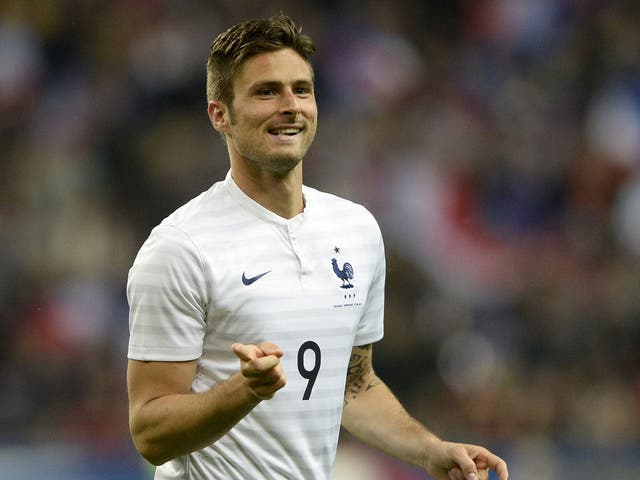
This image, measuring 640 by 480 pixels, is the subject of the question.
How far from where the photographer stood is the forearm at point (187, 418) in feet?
9.78

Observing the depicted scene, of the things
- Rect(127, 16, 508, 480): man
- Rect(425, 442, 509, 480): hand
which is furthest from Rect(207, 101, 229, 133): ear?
Rect(425, 442, 509, 480): hand

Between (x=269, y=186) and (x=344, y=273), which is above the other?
(x=269, y=186)

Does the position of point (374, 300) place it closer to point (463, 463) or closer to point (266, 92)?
Answer: point (463, 463)

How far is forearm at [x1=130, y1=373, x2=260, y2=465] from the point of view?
2.98 metres

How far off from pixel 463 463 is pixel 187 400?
0.84 metres

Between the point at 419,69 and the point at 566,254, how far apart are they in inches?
83.6

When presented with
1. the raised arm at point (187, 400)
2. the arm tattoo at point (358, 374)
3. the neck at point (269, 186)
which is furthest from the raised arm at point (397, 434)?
the raised arm at point (187, 400)

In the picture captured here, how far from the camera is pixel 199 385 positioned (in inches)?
134

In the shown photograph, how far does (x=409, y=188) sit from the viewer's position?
8.84 m

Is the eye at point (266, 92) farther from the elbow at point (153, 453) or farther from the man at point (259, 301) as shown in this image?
the elbow at point (153, 453)

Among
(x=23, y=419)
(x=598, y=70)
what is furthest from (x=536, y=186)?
(x=23, y=419)

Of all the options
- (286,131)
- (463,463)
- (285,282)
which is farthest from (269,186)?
(463,463)

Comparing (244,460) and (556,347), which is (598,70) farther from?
(244,460)

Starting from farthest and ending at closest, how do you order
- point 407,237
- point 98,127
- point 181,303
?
point 98,127 < point 407,237 < point 181,303
